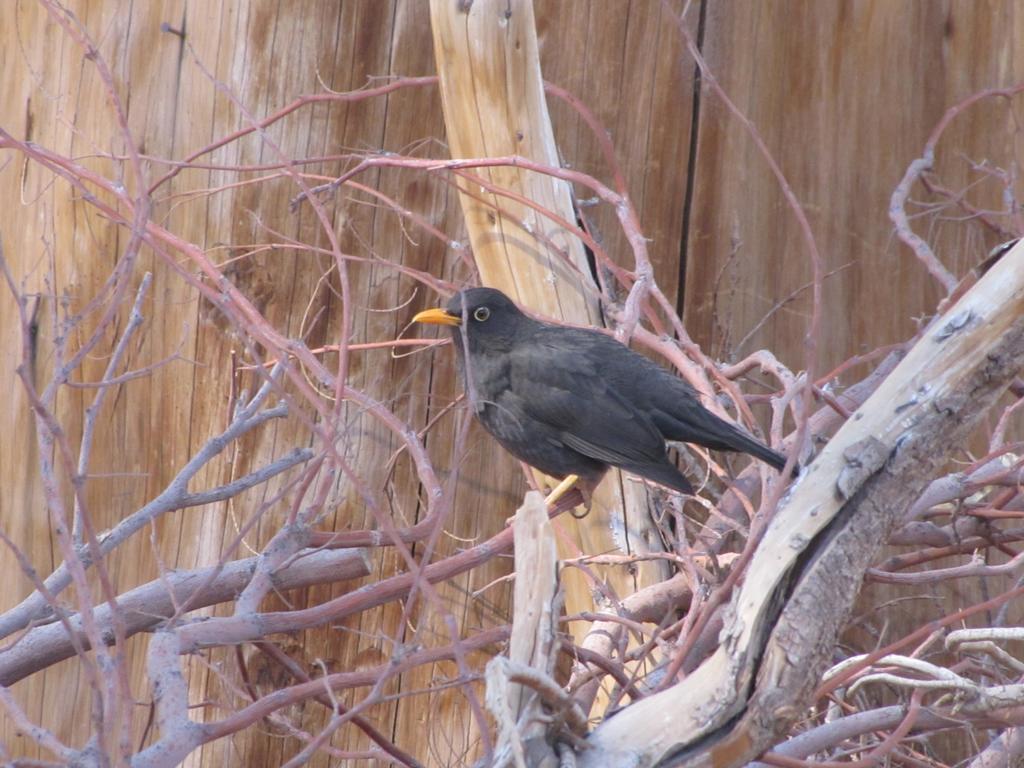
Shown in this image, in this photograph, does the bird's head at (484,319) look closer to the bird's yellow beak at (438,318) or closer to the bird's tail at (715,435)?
the bird's yellow beak at (438,318)

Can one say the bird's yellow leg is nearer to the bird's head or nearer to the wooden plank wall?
the wooden plank wall

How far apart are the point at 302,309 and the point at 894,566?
7.33ft

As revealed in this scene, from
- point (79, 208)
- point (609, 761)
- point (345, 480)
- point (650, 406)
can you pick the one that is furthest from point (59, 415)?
point (609, 761)

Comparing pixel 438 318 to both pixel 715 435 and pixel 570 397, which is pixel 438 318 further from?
pixel 715 435

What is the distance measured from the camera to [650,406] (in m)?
3.86

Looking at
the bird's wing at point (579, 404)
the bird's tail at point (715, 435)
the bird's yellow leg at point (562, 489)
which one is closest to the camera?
the bird's tail at point (715, 435)

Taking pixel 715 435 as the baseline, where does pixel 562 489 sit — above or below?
below

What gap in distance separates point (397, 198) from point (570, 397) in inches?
38.8

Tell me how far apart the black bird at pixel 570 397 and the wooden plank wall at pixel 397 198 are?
37 cm

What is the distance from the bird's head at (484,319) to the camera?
3.75 meters

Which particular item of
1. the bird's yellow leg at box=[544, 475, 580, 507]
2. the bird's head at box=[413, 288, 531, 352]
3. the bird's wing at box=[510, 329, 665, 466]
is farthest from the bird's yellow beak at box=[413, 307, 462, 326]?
the bird's yellow leg at box=[544, 475, 580, 507]

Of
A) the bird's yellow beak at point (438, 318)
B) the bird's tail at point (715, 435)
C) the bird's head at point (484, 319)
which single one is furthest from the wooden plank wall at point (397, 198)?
the bird's tail at point (715, 435)

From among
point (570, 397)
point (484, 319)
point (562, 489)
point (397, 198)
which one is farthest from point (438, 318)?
point (562, 489)

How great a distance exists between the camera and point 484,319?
3.96m
